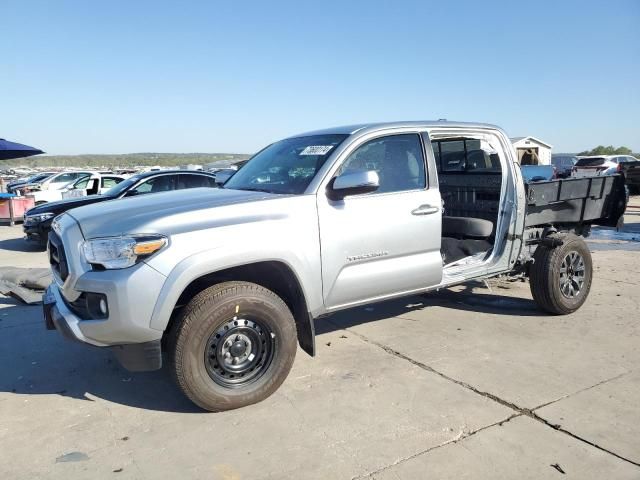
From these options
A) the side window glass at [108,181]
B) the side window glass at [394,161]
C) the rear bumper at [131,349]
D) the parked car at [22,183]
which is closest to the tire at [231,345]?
the rear bumper at [131,349]

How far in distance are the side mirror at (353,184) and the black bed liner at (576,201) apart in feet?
7.79

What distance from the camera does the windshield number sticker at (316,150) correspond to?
405 centimetres

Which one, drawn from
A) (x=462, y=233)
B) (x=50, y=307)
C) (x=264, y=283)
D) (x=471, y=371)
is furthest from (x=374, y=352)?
(x=50, y=307)

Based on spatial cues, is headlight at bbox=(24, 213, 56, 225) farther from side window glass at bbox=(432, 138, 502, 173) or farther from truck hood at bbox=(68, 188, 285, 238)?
side window glass at bbox=(432, 138, 502, 173)

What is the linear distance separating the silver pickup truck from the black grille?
0.01m

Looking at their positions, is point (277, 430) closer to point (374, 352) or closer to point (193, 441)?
point (193, 441)

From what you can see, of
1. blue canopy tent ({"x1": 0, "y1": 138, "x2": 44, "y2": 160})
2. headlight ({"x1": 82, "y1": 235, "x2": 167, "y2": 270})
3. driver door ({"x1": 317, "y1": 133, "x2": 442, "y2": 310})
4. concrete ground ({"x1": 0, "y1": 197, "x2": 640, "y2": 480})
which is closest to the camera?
concrete ground ({"x1": 0, "y1": 197, "x2": 640, "y2": 480})

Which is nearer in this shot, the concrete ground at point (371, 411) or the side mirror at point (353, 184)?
the concrete ground at point (371, 411)

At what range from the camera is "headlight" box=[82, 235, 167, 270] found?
304 cm

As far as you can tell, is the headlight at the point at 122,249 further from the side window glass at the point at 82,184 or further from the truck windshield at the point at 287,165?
the side window glass at the point at 82,184

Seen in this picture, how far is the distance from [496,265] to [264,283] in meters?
2.49

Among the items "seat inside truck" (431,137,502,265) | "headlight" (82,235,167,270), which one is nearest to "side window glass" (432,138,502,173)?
"seat inside truck" (431,137,502,265)

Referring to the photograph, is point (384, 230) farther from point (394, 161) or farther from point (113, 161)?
point (113, 161)

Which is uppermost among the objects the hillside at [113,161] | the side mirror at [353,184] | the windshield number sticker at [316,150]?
the windshield number sticker at [316,150]
